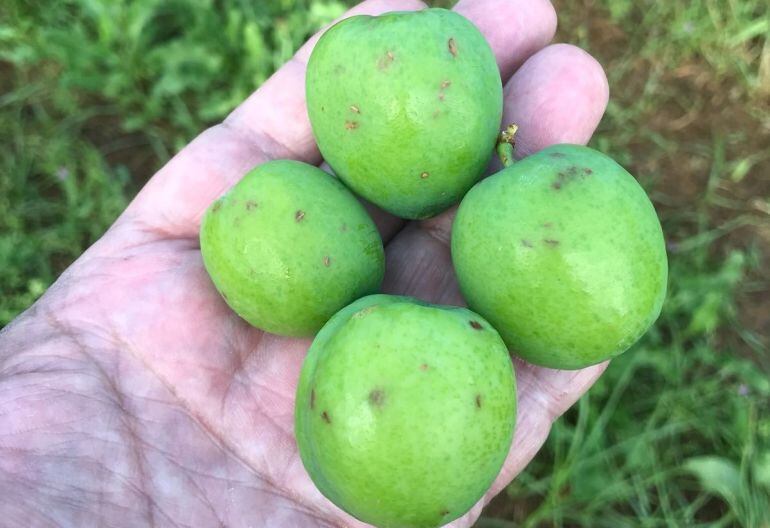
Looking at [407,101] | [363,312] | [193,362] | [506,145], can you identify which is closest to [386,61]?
[407,101]

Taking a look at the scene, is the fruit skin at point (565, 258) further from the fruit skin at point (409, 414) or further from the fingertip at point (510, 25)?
the fingertip at point (510, 25)

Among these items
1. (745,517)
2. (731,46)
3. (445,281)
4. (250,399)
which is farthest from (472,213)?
(731,46)

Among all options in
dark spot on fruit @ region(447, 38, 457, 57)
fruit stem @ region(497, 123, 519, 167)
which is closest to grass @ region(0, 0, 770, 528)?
fruit stem @ region(497, 123, 519, 167)

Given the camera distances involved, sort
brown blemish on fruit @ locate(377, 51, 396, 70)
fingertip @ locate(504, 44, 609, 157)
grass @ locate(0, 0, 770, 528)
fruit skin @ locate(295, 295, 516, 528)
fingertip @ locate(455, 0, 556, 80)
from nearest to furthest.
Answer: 1. fruit skin @ locate(295, 295, 516, 528)
2. brown blemish on fruit @ locate(377, 51, 396, 70)
3. fingertip @ locate(504, 44, 609, 157)
4. fingertip @ locate(455, 0, 556, 80)
5. grass @ locate(0, 0, 770, 528)

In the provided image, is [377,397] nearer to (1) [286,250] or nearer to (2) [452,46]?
(1) [286,250]

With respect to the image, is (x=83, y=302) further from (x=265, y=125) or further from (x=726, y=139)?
(x=726, y=139)

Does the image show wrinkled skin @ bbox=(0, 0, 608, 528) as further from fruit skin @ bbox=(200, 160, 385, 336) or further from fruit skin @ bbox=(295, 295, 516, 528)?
fruit skin @ bbox=(295, 295, 516, 528)
